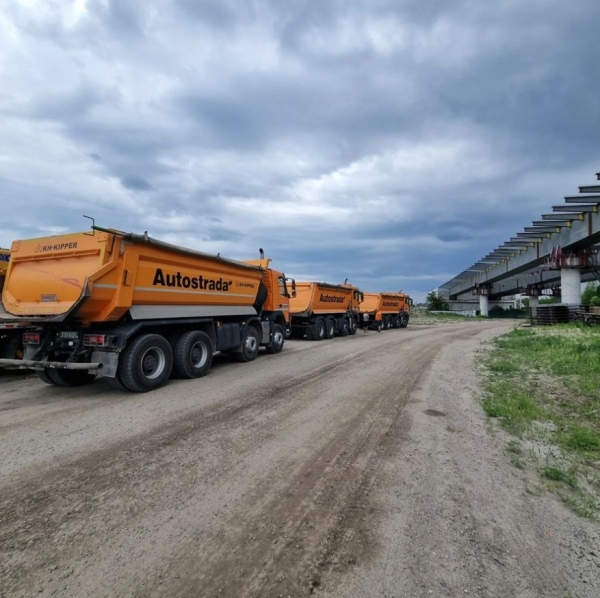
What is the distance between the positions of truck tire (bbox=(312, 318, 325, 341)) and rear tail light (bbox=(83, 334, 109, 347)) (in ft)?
39.2

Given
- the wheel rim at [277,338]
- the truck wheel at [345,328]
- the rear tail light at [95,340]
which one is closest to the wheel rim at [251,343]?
the wheel rim at [277,338]

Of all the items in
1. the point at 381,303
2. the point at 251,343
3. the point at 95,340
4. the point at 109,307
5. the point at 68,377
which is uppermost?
the point at 381,303

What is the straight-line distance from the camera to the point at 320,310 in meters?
18.4

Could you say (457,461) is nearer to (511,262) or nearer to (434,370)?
(434,370)

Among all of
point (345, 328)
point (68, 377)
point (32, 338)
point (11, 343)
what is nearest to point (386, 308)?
point (345, 328)

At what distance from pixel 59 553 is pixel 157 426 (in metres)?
2.48

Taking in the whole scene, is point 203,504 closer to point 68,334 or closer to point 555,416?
point 555,416

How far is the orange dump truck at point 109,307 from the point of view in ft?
21.5

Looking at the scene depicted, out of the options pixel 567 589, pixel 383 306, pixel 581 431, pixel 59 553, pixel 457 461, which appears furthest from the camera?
pixel 383 306

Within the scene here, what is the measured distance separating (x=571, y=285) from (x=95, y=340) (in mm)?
28362

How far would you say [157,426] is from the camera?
4.91 m

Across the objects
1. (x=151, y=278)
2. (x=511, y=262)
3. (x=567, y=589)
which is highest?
(x=511, y=262)

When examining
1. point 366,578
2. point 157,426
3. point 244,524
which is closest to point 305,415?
point 157,426

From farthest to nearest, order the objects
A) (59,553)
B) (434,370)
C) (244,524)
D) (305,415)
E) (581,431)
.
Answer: (434,370) < (305,415) < (581,431) < (244,524) < (59,553)
